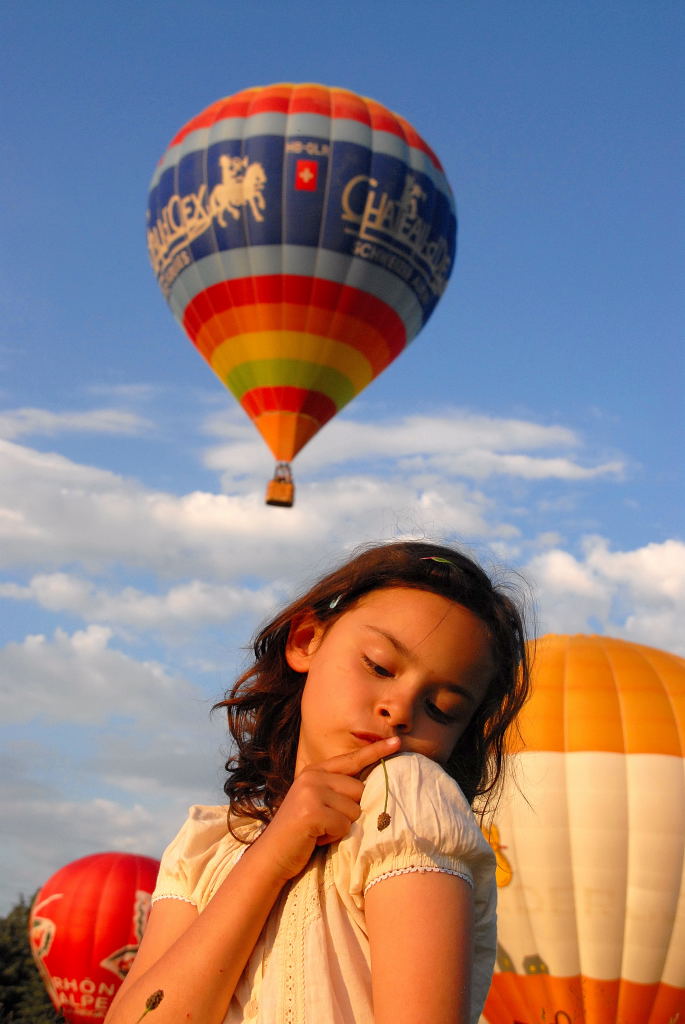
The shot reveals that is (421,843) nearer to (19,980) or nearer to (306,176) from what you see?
(306,176)

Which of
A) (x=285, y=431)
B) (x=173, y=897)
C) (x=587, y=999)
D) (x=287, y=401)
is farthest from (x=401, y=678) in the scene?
(x=285, y=431)

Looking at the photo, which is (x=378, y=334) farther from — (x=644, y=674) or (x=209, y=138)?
(x=644, y=674)

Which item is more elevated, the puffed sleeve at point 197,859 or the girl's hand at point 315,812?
the girl's hand at point 315,812

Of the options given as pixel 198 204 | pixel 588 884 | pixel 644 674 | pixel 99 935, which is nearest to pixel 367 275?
pixel 198 204

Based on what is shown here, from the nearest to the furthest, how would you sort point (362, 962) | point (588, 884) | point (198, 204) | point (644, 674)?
point (362, 962)
point (588, 884)
point (644, 674)
point (198, 204)

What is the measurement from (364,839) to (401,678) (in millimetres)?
302

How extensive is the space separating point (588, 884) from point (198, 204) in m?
12.6

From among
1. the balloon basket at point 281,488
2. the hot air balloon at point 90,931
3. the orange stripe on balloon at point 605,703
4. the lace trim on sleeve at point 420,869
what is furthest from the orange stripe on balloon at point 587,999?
the lace trim on sleeve at point 420,869

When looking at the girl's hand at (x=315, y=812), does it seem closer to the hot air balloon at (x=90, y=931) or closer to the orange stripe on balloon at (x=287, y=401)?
the orange stripe on balloon at (x=287, y=401)

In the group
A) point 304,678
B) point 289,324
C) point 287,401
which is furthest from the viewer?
point 287,401

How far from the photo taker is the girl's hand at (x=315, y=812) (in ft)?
5.50

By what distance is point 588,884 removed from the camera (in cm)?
1385

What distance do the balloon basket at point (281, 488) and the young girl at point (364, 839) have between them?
65.5ft

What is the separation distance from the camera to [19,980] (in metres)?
27.1
